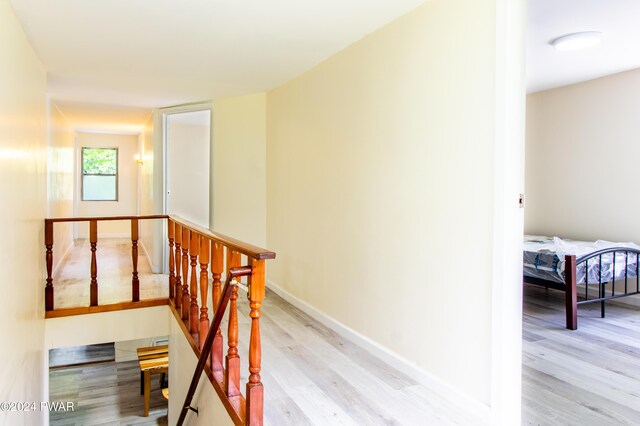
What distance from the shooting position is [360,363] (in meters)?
2.71

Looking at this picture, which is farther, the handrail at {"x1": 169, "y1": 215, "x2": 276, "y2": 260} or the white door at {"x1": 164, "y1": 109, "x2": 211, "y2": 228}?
the white door at {"x1": 164, "y1": 109, "x2": 211, "y2": 228}

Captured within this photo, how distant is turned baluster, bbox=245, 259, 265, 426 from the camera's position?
1799mm

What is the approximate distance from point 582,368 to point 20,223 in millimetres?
3920

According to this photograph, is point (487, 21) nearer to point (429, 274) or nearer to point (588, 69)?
point (429, 274)

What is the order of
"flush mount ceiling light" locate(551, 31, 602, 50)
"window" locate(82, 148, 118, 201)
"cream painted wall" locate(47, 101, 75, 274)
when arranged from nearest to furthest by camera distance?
"flush mount ceiling light" locate(551, 31, 602, 50) → "cream painted wall" locate(47, 101, 75, 274) → "window" locate(82, 148, 118, 201)

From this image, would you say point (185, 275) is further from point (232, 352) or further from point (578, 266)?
point (578, 266)

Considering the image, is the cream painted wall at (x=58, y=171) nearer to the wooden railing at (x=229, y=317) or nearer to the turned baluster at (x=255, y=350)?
the wooden railing at (x=229, y=317)

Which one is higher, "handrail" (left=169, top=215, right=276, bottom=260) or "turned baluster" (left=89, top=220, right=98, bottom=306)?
"handrail" (left=169, top=215, right=276, bottom=260)

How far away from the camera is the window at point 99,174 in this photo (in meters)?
9.32

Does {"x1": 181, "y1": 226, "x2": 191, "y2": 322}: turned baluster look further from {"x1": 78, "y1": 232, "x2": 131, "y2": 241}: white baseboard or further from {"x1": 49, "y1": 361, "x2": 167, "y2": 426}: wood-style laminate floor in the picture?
{"x1": 78, "y1": 232, "x2": 131, "y2": 241}: white baseboard

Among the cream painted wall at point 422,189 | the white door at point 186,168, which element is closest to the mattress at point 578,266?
the cream painted wall at point 422,189

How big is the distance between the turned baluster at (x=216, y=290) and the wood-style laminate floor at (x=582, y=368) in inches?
65.3

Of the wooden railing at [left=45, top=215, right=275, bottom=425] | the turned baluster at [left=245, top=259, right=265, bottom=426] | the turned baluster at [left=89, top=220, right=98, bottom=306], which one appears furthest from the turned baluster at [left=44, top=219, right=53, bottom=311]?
the turned baluster at [left=245, top=259, right=265, bottom=426]

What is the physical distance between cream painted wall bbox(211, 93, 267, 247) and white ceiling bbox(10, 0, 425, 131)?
35 centimetres
